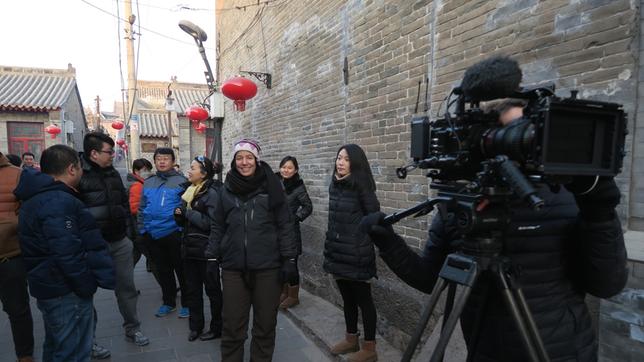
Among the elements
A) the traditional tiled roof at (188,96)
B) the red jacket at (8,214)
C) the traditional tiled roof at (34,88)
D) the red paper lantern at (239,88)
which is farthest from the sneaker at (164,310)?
the traditional tiled roof at (188,96)

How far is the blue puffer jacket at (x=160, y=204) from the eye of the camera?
4039 mm

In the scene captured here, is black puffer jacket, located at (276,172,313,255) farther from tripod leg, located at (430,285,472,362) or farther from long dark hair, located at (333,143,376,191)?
tripod leg, located at (430,285,472,362)

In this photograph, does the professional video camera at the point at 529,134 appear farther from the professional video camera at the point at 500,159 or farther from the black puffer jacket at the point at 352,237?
the black puffer jacket at the point at 352,237

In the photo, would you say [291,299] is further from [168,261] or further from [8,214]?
[8,214]

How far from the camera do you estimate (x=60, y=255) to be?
2395mm

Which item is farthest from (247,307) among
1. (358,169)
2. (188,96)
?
(188,96)

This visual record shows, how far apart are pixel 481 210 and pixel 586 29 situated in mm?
1775

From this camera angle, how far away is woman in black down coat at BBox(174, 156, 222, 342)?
11.9ft

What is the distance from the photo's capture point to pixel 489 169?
106 centimetres

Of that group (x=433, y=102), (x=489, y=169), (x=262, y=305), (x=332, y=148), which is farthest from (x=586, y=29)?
(x=332, y=148)

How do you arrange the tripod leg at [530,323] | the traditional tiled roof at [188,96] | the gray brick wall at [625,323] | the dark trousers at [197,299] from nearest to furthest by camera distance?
the tripod leg at [530,323] → the gray brick wall at [625,323] → the dark trousers at [197,299] → the traditional tiled roof at [188,96]

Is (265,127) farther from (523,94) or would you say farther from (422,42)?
(523,94)

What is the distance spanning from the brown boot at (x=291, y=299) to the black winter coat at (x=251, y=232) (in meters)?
1.87

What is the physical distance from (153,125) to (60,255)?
73.6 feet
